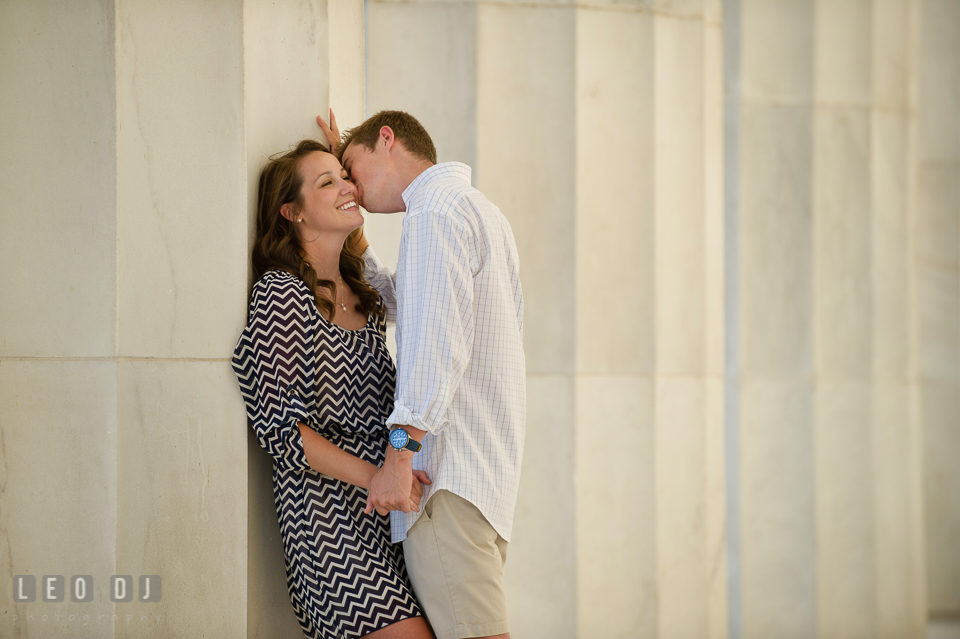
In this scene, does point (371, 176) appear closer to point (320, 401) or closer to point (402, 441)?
point (320, 401)

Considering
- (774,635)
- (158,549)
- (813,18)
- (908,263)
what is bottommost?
(774,635)

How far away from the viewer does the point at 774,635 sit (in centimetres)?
470

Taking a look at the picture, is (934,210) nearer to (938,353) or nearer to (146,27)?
(938,353)

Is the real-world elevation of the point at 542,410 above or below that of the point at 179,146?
below

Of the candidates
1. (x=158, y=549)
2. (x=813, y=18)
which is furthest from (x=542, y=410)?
(x=813, y=18)

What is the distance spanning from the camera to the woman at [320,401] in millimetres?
2264

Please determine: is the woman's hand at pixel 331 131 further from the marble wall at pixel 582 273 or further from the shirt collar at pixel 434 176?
the marble wall at pixel 582 273

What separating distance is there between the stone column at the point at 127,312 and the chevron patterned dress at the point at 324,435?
0.14 m

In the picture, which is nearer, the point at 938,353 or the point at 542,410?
the point at 542,410

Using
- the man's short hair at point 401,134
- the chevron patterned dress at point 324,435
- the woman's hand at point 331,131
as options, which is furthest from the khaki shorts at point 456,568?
the woman's hand at point 331,131

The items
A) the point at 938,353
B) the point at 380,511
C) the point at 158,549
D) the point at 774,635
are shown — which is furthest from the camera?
the point at 938,353

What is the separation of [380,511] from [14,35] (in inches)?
69.5

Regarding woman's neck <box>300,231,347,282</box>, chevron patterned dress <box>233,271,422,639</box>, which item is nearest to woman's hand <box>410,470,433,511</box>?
chevron patterned dress <box>233,271,422,639</box>

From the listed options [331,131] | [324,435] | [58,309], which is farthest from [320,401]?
[331,131]
